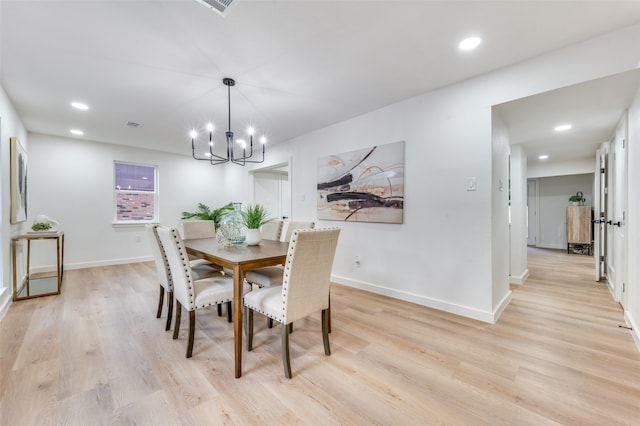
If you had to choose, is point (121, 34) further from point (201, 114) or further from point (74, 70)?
point (201, 114)

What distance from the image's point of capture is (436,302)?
2.84 m

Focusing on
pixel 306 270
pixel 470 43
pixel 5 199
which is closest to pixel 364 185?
pixel 470 43

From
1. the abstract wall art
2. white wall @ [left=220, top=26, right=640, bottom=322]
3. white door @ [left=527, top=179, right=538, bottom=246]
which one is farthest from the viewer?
white door @ [left=527, top=179, right=538, bottom=246]

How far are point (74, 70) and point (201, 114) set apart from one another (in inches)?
50.3

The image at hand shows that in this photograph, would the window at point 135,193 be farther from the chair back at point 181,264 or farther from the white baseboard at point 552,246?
the white baseboard at point 552,246

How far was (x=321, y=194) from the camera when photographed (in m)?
4.05

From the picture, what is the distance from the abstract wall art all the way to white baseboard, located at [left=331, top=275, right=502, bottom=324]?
0.86 metres

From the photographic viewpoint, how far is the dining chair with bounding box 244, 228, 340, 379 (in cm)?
169

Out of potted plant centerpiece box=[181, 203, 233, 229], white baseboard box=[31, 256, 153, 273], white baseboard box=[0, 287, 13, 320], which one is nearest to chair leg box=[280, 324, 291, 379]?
white baseboard box=[0, 287, 13, 320]

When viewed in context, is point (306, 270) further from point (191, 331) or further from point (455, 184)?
point (455, 184)

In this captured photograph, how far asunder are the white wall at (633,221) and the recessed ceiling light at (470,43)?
140 cm

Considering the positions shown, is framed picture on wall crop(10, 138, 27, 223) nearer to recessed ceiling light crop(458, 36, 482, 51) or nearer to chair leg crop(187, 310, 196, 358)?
chair leg crop(187, 310, 196, 358)

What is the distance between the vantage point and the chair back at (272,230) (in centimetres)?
325

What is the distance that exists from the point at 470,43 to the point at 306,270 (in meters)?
2.12
